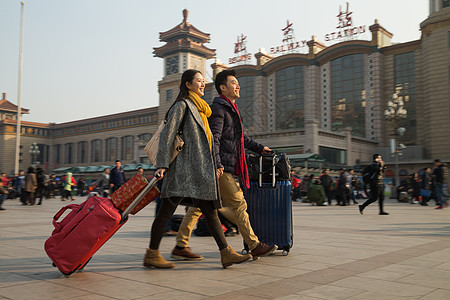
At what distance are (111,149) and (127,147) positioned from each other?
4.40 m

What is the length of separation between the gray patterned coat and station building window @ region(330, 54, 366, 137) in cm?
4628

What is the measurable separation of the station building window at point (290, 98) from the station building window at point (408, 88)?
10997mm

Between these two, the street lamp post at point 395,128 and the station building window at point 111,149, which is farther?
the station building window at point 111,149

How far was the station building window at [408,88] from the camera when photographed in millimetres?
45281

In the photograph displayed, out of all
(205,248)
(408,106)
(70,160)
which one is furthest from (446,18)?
(70,160)

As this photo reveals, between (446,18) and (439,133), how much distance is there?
34.3 ft

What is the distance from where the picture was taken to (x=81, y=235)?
3.57 metres

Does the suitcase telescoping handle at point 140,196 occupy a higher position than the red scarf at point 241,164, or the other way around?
the red scarf at point 241,164

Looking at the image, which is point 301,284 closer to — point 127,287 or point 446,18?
point 127,287

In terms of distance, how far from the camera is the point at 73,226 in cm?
362

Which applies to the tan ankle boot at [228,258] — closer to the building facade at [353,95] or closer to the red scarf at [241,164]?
the red scarf at [241,164]

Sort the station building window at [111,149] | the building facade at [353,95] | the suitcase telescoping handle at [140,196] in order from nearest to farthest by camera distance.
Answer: the suitcase telescoping handle at [140,196]
the building facade at [353,95]
the station building window at [111,149]

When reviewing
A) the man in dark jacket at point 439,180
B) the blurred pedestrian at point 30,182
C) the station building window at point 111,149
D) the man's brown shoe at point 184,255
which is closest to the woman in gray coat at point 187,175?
the man's brown shoe at point 184,255

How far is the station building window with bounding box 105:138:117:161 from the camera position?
77.4 meters
